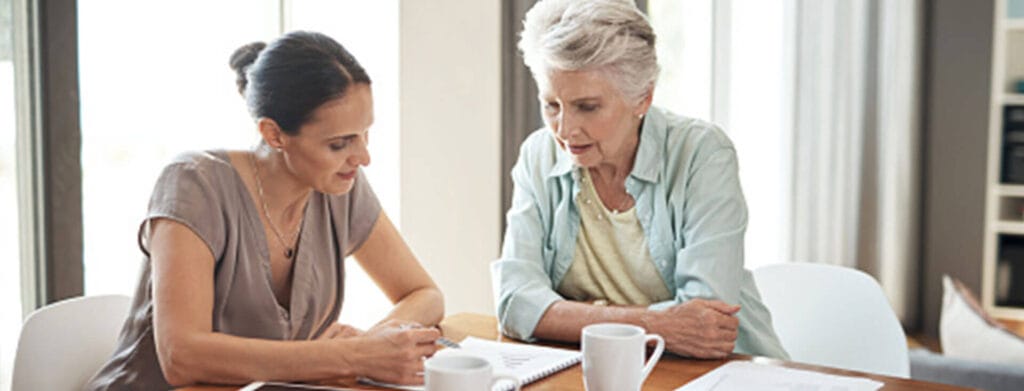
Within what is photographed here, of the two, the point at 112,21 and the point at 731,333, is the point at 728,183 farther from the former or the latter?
the point at 112,21

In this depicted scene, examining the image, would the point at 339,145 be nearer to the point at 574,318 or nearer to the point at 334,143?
the point at 334,143

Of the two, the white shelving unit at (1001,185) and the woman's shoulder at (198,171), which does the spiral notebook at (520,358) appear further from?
the white shelving unit at (1001,185)

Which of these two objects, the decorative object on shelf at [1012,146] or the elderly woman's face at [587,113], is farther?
the decorative object on shelf at [1012,146]

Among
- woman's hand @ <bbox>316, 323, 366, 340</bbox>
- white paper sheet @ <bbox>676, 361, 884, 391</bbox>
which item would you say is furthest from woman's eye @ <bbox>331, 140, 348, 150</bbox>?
Answer: white paper sheet @ <bbox>676, 361, 884, 391</bbox>

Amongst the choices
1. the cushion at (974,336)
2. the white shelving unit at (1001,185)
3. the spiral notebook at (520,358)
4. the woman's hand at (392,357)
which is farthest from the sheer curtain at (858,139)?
the woman's hand at (392,357)

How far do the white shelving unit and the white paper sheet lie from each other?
13.7 feet

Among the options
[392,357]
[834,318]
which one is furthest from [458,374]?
[834,318]

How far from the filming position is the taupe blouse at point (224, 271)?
1.52 metres

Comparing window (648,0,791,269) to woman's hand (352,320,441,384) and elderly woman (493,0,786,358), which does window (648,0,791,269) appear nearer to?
elderly woman (493,0,786,358)

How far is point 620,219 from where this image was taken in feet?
5.78

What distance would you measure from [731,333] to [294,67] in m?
0.76

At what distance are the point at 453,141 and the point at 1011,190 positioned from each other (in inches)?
139

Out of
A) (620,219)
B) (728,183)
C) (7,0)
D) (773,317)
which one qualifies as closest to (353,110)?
(620,219)

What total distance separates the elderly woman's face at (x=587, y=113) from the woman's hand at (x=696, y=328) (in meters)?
0.32
